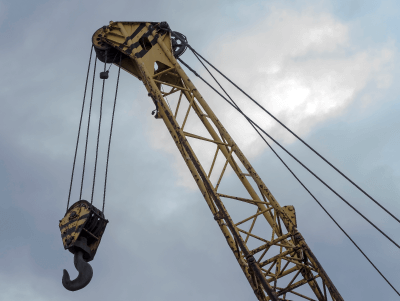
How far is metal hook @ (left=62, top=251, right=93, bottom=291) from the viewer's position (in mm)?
8102

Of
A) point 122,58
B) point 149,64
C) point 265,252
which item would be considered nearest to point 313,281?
point 265,252

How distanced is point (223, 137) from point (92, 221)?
3620mm

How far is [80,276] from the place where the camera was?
8.21 metres

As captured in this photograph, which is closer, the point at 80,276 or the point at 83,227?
the point at 80,276

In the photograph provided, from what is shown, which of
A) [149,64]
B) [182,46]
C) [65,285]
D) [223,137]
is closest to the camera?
[65,285]

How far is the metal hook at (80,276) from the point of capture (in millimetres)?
8102

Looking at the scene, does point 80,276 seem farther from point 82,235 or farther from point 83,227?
point 83,227

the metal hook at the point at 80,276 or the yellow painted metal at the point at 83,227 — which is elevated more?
the yellow painted metal at the point at 83,227

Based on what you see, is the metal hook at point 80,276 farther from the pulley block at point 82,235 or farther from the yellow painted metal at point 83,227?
the yellow painted metal at point 83,227

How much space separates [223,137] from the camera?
9.60 meters

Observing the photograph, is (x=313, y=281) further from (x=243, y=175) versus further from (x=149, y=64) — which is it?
(x=149, y=64)

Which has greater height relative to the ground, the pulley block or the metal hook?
the pulley block

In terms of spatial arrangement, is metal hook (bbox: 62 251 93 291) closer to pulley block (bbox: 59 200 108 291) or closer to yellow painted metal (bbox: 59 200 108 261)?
pulley block (bbox: 59 200 108 291)

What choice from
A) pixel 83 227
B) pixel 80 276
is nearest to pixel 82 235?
pixel 83 227
